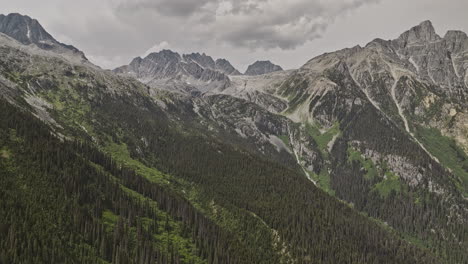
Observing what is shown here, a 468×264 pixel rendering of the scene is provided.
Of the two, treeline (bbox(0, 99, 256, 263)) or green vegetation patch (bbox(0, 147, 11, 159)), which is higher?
green vegetation patch (bbox(0, 147, 11, 159))

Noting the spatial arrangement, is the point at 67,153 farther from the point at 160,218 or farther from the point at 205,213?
the point at 205,213

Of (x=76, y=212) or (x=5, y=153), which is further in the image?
(x=5, y=153)

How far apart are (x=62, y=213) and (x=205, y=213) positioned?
298 feet

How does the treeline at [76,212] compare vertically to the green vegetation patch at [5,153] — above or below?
below

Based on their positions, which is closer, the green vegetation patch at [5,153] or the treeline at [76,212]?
the treeline at [76,212]

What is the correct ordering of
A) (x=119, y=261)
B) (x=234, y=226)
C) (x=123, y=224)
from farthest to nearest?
(x=234, y=226) → (x=123, y=224) → (x=119, y=261)

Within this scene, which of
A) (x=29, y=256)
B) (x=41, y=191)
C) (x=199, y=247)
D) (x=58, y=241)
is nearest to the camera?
(x=29, y=256)

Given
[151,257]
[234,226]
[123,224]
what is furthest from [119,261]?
[234,226]

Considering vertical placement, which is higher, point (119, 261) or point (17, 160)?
point (17, 160)

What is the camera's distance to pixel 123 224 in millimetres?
125938

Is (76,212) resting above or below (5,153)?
below

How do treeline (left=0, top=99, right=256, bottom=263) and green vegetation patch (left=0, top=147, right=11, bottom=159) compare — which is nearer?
treeline (left=0, top=99, right=256, bottom=263)

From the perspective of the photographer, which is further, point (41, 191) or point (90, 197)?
point (90, 197)

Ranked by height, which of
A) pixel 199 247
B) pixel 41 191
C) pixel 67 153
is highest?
pixel 67 153
